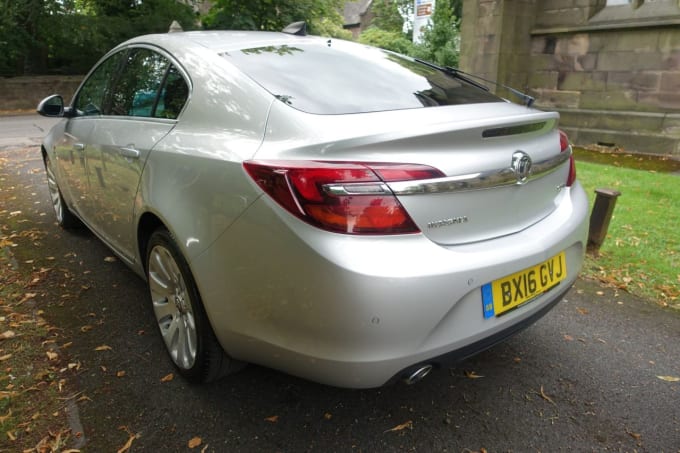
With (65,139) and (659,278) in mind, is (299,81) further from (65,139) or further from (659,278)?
(659,278)

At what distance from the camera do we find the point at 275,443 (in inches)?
86.0

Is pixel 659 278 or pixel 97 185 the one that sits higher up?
pixel 97 185

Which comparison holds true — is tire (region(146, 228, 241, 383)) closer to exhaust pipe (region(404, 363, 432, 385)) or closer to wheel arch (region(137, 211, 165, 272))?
wheel arch (region(137, 211, 165, 272))

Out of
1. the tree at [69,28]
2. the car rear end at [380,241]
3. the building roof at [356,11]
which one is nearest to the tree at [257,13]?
the tree at [69,28]

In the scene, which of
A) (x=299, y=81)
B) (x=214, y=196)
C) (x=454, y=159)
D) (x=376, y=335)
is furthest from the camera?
(x=299, y=81)

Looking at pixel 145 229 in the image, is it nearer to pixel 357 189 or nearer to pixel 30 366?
pixel 30 366

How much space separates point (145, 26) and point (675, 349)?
2466 cm

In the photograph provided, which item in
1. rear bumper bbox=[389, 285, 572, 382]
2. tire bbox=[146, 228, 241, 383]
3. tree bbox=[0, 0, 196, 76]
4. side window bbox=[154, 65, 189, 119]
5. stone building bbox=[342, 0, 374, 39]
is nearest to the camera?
rear bumper bbox=[389, 285, 572, 382]

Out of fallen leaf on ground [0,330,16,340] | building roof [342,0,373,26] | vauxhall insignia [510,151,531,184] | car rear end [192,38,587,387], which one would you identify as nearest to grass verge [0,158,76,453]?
fallen leaf on ground [0,330,16,340]

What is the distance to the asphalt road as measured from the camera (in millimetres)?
2213

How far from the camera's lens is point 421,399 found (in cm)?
248

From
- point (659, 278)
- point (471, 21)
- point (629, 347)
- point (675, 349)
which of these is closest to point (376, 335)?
point (629, 347)

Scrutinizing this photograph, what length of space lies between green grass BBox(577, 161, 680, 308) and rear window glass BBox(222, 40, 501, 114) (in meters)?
2.12

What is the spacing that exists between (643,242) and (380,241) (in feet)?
12.6
